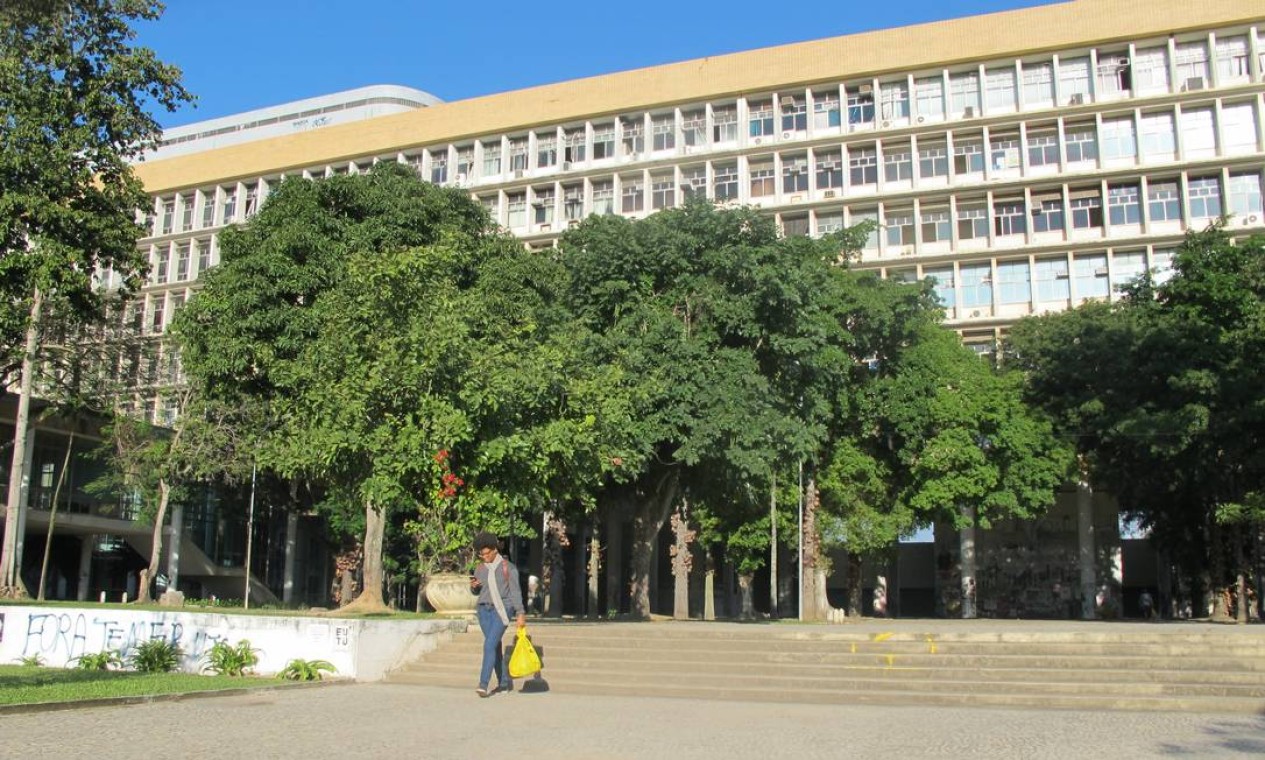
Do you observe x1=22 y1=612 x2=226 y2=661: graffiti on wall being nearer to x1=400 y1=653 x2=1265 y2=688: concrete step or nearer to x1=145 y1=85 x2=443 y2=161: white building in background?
x1=400 y1=653 x2=1265 y2=688: concrete step

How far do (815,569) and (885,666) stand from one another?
22.0 metres

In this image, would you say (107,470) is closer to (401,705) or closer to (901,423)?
(901,423)

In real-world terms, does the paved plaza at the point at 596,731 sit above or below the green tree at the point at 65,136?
below

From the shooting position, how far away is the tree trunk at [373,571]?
68.0ft

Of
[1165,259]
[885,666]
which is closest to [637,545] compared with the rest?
[885,666]

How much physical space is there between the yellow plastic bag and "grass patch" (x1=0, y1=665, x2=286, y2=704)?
2.88m

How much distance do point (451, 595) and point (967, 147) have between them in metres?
38.4

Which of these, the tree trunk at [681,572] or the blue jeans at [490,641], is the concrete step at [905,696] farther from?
the tree trunk at [681,572]

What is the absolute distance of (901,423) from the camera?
32594mm

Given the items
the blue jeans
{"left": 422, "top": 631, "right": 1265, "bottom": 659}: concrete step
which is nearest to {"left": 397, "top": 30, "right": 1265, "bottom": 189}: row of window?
{"left": 422, "top": 631, "right": 1265, "bottom": 659}: concrete step

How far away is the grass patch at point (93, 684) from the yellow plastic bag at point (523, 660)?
9.44 feet

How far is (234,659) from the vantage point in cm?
1305

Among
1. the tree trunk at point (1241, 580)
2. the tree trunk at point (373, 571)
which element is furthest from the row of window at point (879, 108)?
the tree trunk at point (373, 571)

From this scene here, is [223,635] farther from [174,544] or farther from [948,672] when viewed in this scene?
[174,544]
